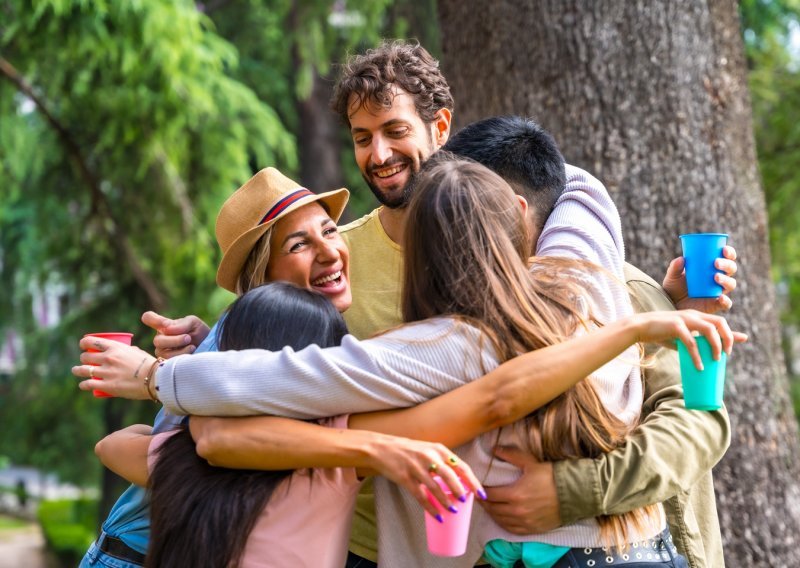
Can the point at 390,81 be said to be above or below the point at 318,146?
below

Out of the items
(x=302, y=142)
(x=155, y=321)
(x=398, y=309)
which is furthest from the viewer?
(x=302, y=142)

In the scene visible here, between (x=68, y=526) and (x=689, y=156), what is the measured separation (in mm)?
13145

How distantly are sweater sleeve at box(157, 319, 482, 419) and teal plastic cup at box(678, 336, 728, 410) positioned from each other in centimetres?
42

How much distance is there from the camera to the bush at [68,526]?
13.7 m

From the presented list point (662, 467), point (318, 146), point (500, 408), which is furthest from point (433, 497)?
point (318, 146)

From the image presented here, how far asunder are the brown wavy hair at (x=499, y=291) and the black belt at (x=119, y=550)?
91cm

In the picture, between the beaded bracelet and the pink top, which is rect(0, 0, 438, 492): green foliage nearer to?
the beaded bracelet

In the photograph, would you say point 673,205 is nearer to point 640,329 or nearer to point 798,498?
point 798,498

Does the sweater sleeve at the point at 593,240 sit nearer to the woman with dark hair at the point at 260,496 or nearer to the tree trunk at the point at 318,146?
the woman with dark hair at the point at 260,496

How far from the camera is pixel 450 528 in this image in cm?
186

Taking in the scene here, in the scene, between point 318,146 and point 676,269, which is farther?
point 318,146

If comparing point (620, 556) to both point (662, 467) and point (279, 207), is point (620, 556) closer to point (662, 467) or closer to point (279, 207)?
point (662, 467)

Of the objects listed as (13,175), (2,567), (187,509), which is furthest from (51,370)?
(187,509)

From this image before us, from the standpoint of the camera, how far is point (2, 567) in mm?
13695
